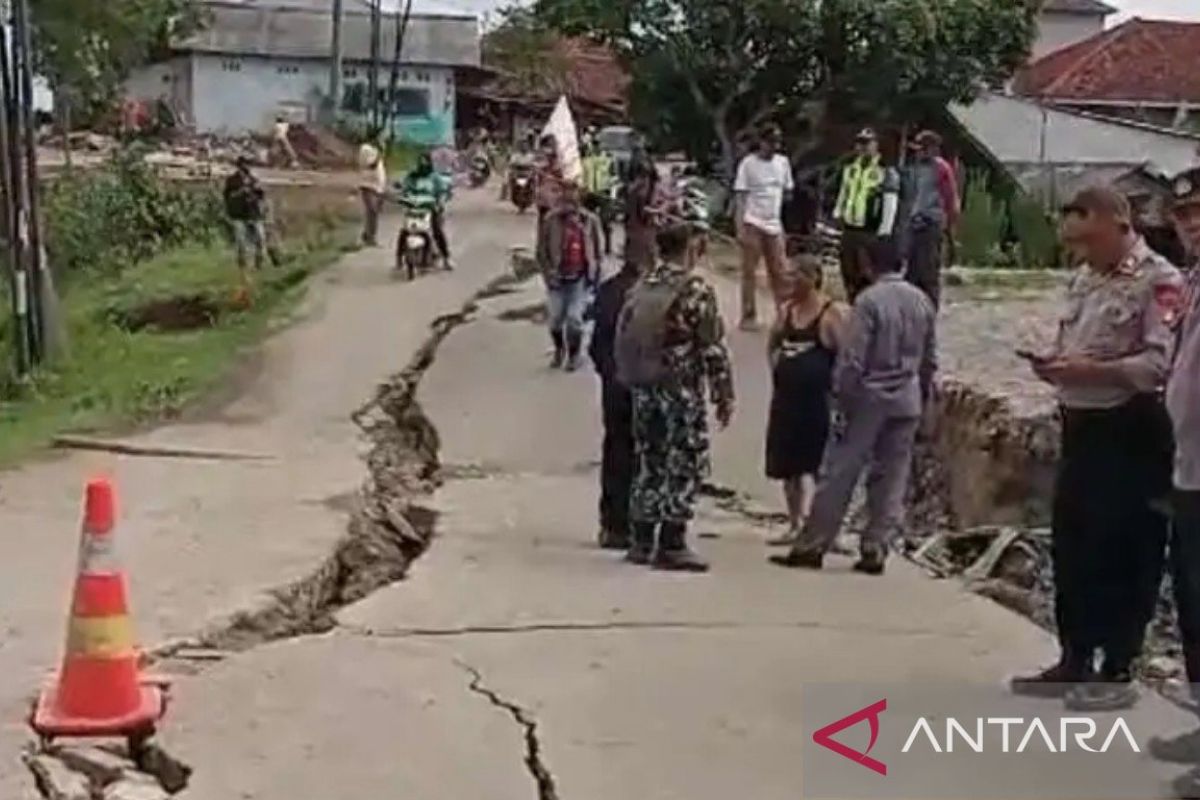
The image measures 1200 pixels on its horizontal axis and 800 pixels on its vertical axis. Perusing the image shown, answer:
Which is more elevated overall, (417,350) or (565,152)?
(565,152)

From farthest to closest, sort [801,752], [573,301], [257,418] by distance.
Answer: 1. [573,301]
2. [257,418]
3. [801,752]

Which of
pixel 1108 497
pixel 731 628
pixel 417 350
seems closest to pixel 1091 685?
pixel 1108 497

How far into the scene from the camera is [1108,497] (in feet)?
21.3

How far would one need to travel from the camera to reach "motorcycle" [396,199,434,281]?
23.7 metres

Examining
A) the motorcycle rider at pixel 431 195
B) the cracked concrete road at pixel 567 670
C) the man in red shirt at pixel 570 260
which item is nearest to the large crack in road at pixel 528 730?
the cracked concrete road at pixel 567 670

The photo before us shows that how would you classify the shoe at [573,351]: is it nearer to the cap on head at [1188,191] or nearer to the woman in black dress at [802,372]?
the woman in black dress at [802,372]

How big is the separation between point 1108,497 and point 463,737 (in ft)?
6.81

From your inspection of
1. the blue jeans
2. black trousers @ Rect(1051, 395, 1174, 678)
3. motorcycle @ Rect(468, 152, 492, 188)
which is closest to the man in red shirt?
the blue jeans

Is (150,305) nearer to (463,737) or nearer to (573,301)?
(573,301)

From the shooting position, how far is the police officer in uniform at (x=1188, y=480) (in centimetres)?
580

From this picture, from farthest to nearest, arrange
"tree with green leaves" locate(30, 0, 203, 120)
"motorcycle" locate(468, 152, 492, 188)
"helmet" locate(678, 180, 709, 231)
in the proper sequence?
"motorcycle" locate(468, 152, 492, 188)
"tree with green leaves" locate(30, 0, 203, 120)
"helmet" locate(678, 180, 709, 231)

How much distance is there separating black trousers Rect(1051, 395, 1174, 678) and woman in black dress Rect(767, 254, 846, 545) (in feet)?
9.77

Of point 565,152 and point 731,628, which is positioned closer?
point 731,628

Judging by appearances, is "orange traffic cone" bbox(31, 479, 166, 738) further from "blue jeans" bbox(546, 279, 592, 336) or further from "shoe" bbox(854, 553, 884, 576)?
"blue jeans" bbox(546, 279, 592, 336)
